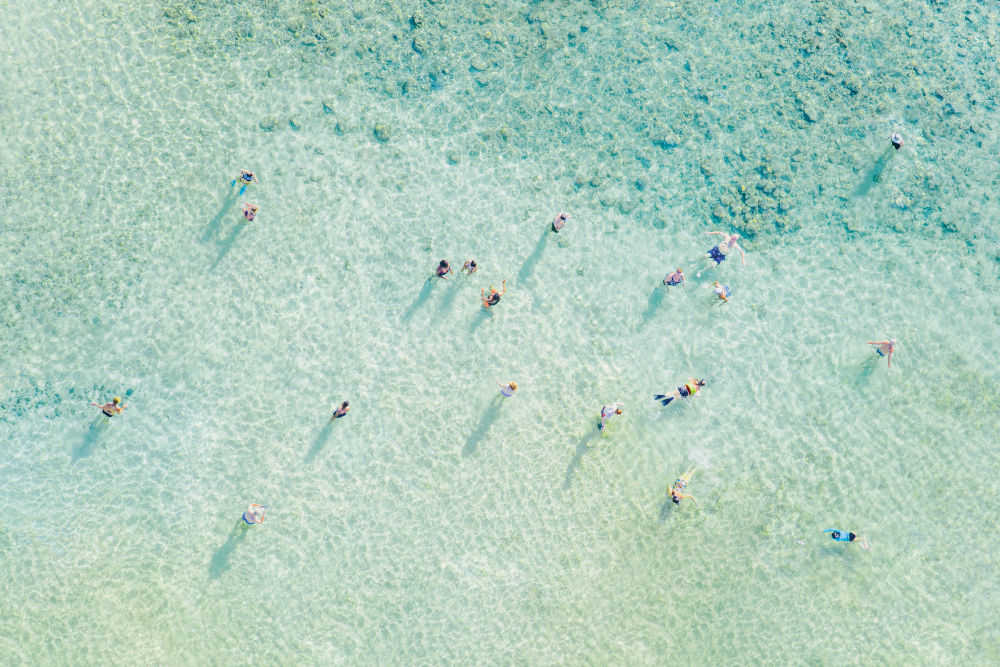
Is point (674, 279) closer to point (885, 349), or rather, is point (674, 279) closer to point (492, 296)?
point (492, 296)

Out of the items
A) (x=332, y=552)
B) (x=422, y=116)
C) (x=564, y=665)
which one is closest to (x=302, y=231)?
(x=422, y=116)

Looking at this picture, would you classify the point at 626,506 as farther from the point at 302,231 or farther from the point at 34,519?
the point at 34,519

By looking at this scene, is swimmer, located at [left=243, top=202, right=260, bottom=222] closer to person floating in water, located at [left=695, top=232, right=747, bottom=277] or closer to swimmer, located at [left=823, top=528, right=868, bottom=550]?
person floating in water, located at [left=695, top=232, right=747, bottom=277]

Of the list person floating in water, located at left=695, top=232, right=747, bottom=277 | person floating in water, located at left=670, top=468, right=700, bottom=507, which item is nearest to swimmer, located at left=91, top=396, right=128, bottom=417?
person floating in water, located at left=670, top=468, right=700, bottom=507

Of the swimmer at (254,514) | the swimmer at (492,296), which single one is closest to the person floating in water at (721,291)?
the swimmer at (492,296)

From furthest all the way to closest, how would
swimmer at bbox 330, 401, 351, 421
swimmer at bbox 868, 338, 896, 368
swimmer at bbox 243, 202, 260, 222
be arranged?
swimmer at bbox 868, 338, 896, 368 < swimmer at bbox 243, 202, 260, 222 < swimmer at bbox 330, 401, 351, 421
